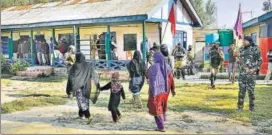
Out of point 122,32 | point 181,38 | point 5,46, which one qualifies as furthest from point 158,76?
point 5,46

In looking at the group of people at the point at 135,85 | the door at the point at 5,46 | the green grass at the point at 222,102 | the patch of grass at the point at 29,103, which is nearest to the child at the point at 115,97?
the group of people at the point at 135,85

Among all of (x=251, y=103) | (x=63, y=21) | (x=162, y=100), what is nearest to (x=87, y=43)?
(x=63, y=21)

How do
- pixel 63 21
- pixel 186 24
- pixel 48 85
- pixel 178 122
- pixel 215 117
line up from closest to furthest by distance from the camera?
pixel 178 122 → pixel 215 117 → pixel 48 85 → pixel 63 21 → pixel 186 24

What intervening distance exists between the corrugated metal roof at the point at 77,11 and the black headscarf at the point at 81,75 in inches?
367

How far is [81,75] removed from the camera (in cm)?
869

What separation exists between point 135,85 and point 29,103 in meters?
2.84

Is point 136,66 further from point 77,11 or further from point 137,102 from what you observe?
point 77,11

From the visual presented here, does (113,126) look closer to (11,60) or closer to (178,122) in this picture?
(178,122)

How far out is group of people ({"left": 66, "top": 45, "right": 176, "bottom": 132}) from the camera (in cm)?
745

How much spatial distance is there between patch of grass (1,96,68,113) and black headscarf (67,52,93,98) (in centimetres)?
211

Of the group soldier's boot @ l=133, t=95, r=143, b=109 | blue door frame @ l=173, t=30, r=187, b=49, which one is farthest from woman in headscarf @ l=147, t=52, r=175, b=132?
blue door frame @ l=173, t=30, r=187, b=49

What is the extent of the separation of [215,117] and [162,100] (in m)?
2.01

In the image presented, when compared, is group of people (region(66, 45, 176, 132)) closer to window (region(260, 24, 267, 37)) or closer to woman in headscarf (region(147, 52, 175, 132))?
woman in headscarf (region(147, 52, 175, 132))

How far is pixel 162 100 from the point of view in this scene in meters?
7.55
